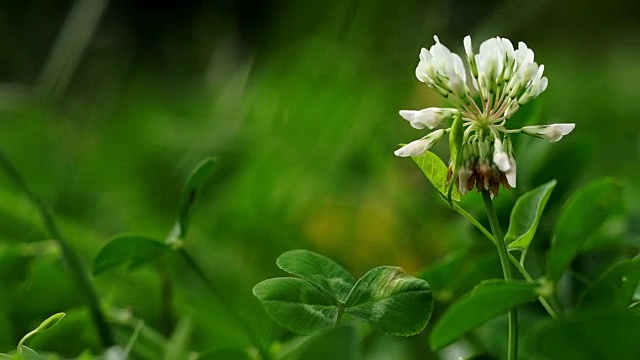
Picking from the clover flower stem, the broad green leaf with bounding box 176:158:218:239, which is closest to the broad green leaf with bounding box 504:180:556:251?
the clover flower stem

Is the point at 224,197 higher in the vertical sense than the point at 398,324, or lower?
lower

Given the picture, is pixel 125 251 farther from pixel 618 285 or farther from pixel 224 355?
pixel 618 285

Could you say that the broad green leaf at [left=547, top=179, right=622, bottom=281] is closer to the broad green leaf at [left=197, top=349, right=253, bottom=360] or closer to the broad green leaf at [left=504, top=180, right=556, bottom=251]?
the broad green leaf at [left=504, top=180, right=556, bottom=251]

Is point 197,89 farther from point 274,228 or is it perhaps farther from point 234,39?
point 274,228

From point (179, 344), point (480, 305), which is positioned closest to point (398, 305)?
point (480, 305)

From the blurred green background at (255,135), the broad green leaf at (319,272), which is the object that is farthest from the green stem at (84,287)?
the broad green leaf at (319,272)

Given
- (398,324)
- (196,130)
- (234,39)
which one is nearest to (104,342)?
(398,324)
